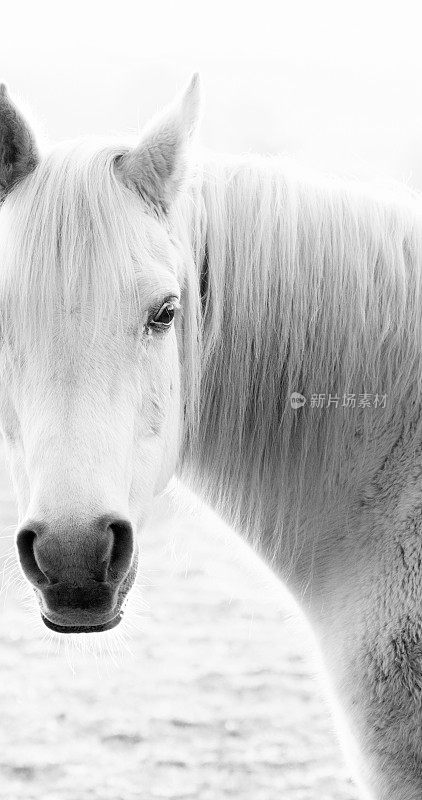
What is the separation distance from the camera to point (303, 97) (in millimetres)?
12086

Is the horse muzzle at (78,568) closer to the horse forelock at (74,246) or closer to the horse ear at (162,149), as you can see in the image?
the horse forelock at (74,246)

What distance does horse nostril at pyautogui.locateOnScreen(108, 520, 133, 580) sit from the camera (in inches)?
53.9

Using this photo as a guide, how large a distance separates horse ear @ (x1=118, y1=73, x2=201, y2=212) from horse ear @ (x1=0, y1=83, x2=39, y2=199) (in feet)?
0.61

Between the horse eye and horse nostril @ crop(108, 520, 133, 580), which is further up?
the horse eye

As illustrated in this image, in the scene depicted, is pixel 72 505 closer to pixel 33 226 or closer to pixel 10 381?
pixel 10 381

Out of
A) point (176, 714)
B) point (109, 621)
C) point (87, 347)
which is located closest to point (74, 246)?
point (87, 347)

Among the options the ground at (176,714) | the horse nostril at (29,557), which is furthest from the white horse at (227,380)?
the ground at (176,714)

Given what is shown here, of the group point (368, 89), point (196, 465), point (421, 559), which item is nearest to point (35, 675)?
point (196, 465)

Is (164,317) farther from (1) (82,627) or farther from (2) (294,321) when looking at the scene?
(1) (82,627)

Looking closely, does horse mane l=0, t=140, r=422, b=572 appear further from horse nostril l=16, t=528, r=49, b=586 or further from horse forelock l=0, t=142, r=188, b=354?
horse nostril l=16, t=528, r=49, b=586

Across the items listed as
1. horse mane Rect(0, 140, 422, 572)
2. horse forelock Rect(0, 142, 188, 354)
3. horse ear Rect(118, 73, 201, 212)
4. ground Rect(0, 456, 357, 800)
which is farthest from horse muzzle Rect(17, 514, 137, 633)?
ground Rect(0, 456, 357, 800)

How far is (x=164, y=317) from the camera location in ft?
4.99

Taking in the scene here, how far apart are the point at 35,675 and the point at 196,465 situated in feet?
12.0

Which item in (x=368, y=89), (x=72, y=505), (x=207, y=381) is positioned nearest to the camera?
(x=72, y=505)
